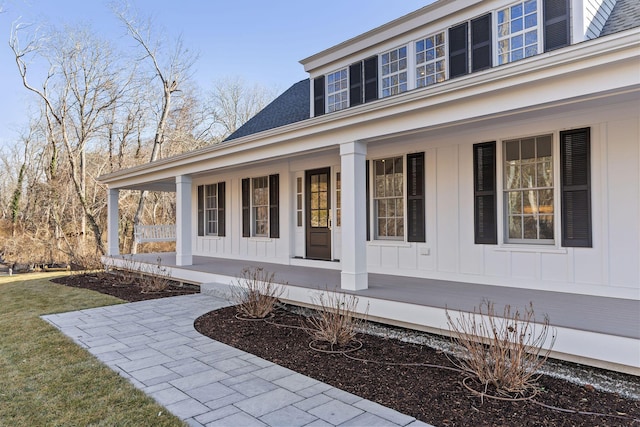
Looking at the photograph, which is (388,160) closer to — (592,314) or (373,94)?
(373,94)

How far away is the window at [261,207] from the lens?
9.25 meters

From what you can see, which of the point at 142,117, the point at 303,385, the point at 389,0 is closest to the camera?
the point at 303,385

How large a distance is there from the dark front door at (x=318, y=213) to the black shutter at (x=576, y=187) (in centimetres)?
422

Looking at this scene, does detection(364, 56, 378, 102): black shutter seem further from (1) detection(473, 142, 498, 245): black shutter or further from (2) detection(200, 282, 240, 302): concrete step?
(2) detection(200, 282, 240, 302): concrete step

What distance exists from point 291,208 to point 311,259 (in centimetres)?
127

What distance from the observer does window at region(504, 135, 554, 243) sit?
5.31 m

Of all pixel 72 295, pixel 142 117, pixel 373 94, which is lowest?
pixel 72 295

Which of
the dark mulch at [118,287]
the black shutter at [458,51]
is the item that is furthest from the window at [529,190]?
the dark mulch at [118,287]

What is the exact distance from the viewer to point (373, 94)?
25.0 feet

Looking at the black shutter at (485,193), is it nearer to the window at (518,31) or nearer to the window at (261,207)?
the window at (518,31)

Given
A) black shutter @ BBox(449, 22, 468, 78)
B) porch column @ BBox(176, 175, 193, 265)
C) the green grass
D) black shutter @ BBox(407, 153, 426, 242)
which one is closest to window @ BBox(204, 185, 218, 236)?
porch column @ BBox(176, 175, 193, 265)

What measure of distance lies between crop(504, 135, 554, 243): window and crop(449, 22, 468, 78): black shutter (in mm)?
1486

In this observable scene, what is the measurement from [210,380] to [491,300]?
125 inches

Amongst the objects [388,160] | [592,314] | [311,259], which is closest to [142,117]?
[311,259]
